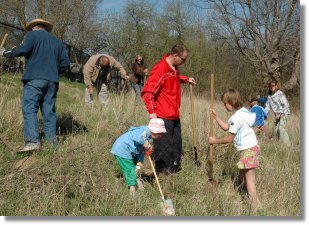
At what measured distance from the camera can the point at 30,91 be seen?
184 inches

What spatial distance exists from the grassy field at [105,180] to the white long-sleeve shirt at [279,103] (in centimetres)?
209

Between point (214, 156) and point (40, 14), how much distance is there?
15.0m

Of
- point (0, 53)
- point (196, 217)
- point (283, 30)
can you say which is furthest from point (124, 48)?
point (196, 217)

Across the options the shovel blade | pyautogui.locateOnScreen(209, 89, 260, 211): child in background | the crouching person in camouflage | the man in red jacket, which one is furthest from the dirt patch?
the crouching person in camouflage

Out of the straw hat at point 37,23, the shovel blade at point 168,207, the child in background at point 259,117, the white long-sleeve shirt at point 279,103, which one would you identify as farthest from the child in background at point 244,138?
the white long-sleeve shirt at point 279,103

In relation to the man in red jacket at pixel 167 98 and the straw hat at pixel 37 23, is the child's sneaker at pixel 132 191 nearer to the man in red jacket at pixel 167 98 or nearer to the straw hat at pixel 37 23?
the man in red jacket at pixel 167 98

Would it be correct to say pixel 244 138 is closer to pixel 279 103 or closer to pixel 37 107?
pixel 37 107

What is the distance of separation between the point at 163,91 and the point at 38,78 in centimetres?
149

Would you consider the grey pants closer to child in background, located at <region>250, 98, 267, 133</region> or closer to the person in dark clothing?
the person in dark clothing

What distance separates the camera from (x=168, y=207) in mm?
3635

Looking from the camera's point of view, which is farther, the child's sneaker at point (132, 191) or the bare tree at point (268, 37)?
the bare tree at point (268, 37)

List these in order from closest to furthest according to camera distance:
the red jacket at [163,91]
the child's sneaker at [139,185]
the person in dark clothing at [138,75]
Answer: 1. the child's sneaker at [139,185]
2. the red jacket at [163,91]
3. the person in dark clothing at [138,75]

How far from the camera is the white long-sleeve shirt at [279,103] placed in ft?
26.9

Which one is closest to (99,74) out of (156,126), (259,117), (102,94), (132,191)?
(102,94)
